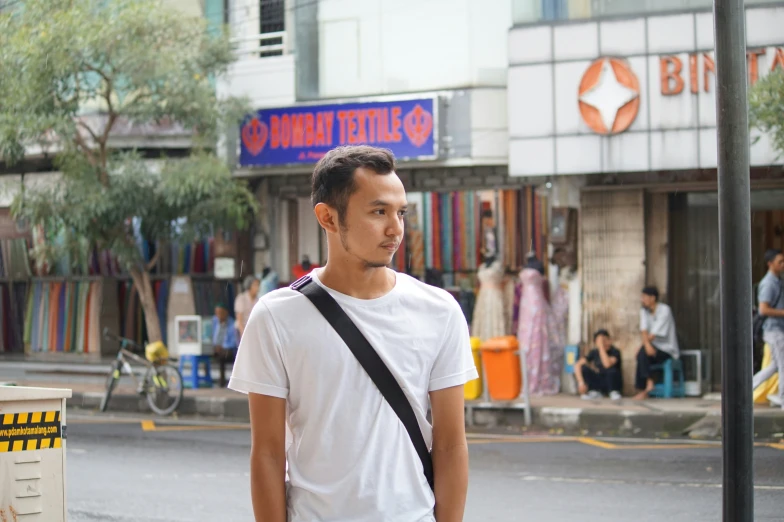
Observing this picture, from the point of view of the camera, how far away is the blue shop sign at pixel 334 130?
53.1 feet

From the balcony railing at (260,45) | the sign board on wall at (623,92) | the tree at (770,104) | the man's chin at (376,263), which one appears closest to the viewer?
the man's chin at (376,263)

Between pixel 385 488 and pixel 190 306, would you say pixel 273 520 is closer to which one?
pixel 385 488

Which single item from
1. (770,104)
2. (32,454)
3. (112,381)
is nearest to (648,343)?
(770,104)

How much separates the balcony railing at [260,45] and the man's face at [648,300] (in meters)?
6.91

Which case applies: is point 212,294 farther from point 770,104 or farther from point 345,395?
point 345,395

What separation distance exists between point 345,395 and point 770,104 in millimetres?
10964

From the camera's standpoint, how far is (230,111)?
53.6ft

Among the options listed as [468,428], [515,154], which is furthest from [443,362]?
[515,154]

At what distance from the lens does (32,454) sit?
548cm

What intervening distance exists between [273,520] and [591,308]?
42.2 ft

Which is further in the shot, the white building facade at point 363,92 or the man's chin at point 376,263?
the white building facade at point 363,92

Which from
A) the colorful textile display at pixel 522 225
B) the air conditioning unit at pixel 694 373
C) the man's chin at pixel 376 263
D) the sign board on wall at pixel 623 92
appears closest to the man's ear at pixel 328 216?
the man's chin at pixel 376 263

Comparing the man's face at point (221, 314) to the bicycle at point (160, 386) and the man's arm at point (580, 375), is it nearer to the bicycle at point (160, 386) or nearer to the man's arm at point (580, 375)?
the bicycle at point (160, 386)

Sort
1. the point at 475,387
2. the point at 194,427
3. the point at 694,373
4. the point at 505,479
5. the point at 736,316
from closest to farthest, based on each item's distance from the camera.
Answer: the point at 736,316 → the point at 505,479 → the point at 475,387 → the point at 194,427 → the point at 694,373
